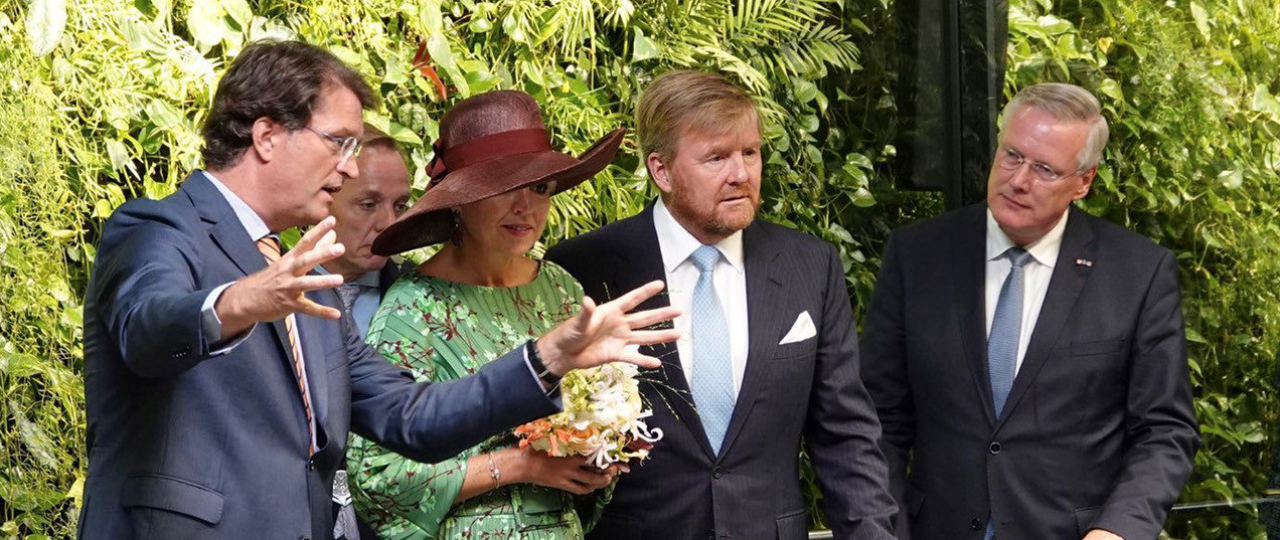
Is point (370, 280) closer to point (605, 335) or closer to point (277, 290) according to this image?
point (605, 335)

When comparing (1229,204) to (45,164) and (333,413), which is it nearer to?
(333,413)

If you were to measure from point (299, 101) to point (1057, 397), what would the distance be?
180 centimetres

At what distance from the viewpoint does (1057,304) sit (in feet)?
11.3

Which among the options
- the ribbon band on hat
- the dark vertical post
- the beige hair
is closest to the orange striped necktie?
the ribbon band on hat

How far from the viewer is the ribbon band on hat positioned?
9.80 feet

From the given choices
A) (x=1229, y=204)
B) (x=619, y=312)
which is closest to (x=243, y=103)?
(x=619, y=312)

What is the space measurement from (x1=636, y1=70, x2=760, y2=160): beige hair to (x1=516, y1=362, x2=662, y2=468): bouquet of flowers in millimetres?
667

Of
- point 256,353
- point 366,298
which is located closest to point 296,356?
point 256,353

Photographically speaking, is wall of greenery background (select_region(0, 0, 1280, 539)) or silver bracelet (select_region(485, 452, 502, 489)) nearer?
silver bracelet (select_region(485, 452, 502, 489))

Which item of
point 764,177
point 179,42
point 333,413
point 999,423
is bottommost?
point 999,423

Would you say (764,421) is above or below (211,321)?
below

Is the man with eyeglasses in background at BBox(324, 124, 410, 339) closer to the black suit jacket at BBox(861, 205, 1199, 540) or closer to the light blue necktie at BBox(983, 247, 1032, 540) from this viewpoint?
the black suit jacket at BBox(861, 205, 1199, 540)

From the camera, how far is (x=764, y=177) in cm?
436

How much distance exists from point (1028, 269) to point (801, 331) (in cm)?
68
